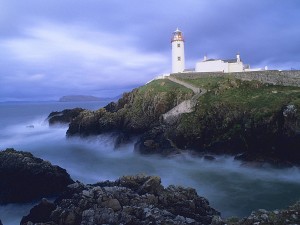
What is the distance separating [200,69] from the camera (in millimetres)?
51781

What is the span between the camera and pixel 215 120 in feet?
116

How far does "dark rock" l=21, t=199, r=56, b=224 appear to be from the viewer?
18125 mm

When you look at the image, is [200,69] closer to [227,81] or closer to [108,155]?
[227,81]

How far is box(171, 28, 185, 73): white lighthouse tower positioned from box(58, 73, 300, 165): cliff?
7.13 metres

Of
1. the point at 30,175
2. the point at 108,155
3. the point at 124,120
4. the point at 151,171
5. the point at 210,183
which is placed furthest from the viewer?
the point at 124,120

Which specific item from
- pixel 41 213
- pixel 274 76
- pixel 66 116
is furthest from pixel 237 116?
pixel 66 116

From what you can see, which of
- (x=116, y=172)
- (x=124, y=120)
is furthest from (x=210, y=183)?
(x=124, y=120)

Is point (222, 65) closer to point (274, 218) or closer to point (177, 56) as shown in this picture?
point (177, 56)

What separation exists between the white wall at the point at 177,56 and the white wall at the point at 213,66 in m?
3.74

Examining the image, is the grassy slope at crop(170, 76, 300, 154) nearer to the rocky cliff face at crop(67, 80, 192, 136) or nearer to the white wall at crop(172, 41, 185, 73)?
the rocky cliff face at crop(67, 80, 192, 136)

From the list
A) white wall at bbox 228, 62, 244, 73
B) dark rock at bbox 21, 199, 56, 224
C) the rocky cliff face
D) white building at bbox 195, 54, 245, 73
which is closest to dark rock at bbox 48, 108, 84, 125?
the rocky cliff face

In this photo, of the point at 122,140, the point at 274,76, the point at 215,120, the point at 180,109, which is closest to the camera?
the point at 215,120

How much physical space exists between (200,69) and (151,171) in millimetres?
25006

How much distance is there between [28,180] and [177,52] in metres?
35.3
